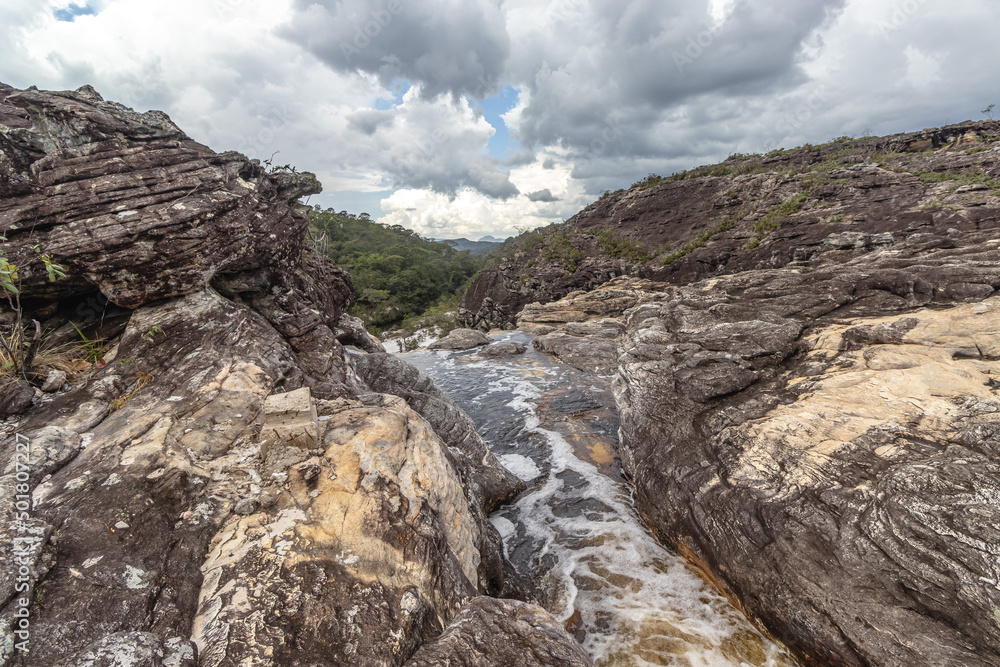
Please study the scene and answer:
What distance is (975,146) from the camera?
22891mm

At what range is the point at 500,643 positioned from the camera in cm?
298

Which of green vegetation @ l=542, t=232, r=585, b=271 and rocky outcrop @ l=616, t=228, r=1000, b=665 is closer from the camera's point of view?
rocky outcrop @ l=616, t=228, r=1000, b=665

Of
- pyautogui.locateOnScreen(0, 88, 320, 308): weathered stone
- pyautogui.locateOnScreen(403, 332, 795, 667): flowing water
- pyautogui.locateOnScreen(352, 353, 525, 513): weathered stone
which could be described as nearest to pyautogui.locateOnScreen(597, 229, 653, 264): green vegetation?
pyautogui.locateOnScreen(403, 332, 795, 667): flowing water

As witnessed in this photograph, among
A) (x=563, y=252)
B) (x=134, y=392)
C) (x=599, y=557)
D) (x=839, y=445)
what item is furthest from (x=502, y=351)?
(x=563, y=252)

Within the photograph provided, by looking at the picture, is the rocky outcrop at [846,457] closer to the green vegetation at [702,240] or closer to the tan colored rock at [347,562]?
the tan colored rock at [347,562]

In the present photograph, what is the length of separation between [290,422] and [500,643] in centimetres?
306

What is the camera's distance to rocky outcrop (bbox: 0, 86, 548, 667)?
277 centimetres

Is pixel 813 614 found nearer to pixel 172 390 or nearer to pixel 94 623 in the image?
pixel 94 623

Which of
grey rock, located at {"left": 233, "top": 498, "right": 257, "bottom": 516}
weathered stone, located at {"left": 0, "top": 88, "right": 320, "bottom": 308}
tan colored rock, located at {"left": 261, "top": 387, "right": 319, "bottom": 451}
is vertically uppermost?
weathered stone, located at {"left": 0, "top": 88, "right": 320, "bottom": 308}

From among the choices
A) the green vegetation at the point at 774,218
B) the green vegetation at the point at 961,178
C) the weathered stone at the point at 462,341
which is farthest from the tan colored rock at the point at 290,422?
the green vegetation at the point at 774,218

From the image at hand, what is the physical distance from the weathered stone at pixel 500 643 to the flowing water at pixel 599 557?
2.00 meters

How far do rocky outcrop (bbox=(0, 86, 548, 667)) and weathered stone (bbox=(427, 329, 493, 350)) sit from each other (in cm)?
1633

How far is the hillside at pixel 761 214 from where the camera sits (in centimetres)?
1852

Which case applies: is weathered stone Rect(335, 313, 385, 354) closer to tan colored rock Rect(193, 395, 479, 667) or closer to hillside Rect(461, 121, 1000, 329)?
tan colored rock Rect(193, 395, 479, 667)
